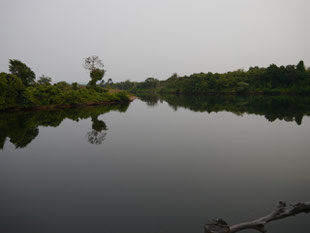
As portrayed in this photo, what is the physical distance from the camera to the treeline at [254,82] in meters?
51.8

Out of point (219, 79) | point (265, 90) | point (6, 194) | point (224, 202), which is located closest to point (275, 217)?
point (224, 202)

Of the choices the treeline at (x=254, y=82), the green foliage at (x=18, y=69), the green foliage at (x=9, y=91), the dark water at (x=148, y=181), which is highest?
the treeline at (x=254, y=82)

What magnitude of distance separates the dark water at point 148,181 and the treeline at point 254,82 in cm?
4901

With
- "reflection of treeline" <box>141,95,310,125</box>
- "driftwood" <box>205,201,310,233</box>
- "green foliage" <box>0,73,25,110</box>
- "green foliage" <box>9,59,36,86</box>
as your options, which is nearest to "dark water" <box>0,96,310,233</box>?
"driftwood" <box>205,201,310,233</box>

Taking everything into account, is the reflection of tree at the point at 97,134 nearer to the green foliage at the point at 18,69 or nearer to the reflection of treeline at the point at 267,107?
the reflection of treeline at the point at 267,107

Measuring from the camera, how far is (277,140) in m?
12.2

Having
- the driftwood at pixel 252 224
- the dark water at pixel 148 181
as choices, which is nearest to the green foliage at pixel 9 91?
the dark water at pixel 148 181

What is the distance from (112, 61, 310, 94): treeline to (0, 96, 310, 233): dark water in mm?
49009

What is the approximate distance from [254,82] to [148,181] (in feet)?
Answer: 217

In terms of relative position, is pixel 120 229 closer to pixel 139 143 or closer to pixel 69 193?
pixel 69 193

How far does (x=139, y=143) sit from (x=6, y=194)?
707cm

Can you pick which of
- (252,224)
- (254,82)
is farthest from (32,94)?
(254,82)

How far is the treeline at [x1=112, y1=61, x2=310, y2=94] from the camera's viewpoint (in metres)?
51.8

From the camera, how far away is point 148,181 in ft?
23.3
